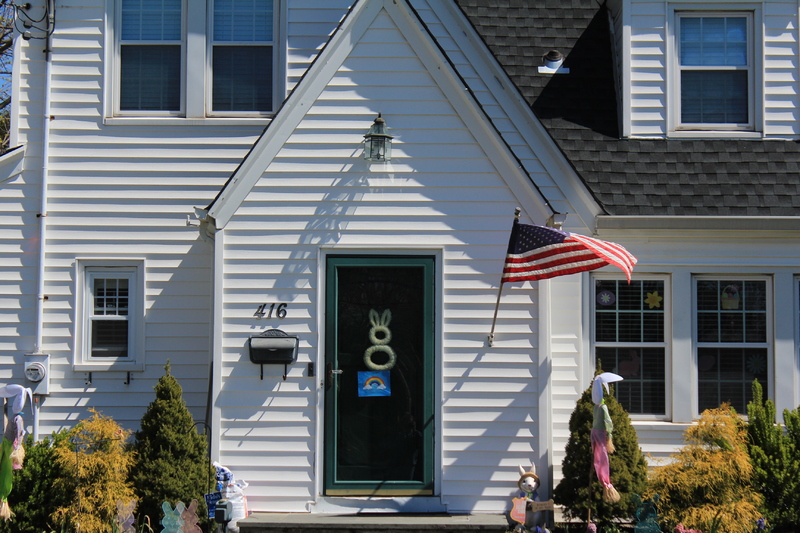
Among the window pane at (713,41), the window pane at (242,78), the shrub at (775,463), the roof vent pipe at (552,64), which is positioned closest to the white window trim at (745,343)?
the shrub at (775,463)

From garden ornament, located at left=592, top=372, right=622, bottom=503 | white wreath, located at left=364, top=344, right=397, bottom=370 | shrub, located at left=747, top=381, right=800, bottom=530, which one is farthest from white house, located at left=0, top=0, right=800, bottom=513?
shrub, located at left=747, top=381, right=800, bottom=530

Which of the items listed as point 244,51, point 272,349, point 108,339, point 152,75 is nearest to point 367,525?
point 272,349

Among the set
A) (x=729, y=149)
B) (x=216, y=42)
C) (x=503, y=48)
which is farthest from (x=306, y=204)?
(x=729, y=149)

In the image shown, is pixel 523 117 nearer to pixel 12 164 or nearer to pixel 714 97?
pixel 714 97

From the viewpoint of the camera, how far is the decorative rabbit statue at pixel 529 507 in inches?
272

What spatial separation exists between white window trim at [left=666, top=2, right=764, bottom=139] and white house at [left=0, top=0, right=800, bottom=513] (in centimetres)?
3

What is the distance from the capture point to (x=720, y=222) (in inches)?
330

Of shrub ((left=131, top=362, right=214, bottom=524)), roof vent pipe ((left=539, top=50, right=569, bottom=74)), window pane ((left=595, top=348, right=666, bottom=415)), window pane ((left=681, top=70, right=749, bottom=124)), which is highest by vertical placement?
roof vent pipe ((left=539, top=50, right=569, bottom=74))

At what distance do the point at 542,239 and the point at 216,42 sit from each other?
4525 millimetres

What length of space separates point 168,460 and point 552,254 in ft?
13.0

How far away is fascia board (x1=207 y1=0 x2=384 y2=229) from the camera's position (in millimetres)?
7477

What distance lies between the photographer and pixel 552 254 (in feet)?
23.4

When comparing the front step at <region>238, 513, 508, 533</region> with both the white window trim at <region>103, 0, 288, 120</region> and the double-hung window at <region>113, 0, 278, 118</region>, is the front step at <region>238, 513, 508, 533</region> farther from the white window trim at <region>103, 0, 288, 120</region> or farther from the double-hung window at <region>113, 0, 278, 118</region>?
the double-hung window at <region>113, 0, 278, 118</region>

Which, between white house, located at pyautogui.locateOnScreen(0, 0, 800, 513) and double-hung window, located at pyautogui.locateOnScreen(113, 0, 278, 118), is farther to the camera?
double-hung window, located at pyautogui.locateOnScreen(113, 0, 278, 118)
